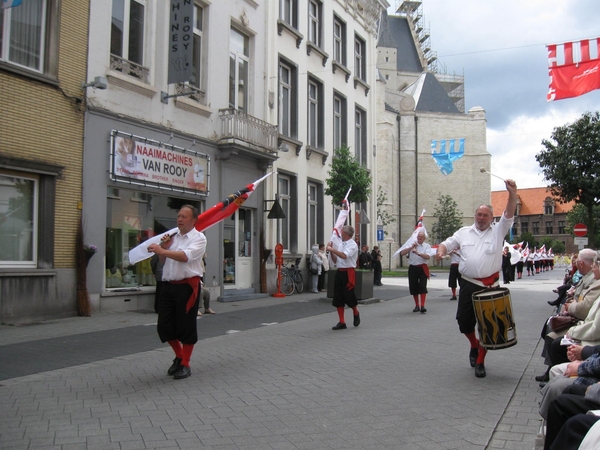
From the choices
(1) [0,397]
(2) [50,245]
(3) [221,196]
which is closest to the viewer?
(1) [0,397]

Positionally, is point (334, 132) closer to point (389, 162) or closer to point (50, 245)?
point (50, 245)

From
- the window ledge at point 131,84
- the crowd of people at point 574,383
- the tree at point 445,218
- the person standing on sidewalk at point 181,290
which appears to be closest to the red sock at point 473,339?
the crowd of people at point 574,383

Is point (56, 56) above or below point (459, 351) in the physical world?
above

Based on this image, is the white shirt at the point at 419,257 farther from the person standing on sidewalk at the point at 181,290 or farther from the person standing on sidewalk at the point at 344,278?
the person standing on sidewalk at the point at 181,290

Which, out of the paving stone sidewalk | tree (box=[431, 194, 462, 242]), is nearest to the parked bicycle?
the paving stone sidewalk

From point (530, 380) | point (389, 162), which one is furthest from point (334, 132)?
point (389, 162)

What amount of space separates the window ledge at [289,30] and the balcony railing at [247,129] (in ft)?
12.7

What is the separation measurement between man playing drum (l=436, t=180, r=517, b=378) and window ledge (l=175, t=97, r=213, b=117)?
9832 millimetres

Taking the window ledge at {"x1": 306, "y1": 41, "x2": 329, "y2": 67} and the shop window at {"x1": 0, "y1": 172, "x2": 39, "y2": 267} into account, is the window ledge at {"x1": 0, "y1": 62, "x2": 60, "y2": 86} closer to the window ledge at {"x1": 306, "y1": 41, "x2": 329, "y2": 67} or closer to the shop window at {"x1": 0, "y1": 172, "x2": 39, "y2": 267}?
the shop window at {"x1": 0, "y1": 172, "x2": 39, "y2": 267}

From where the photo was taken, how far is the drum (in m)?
6.32

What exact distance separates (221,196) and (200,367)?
32.1ft

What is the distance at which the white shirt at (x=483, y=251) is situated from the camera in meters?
6.72

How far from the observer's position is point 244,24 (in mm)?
17859

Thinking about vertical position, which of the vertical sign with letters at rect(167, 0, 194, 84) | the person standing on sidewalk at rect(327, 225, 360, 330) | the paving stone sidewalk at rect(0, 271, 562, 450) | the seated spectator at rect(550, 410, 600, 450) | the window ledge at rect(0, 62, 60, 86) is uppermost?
the vertical sign with letters at rect(167, 0, 194, 84)
